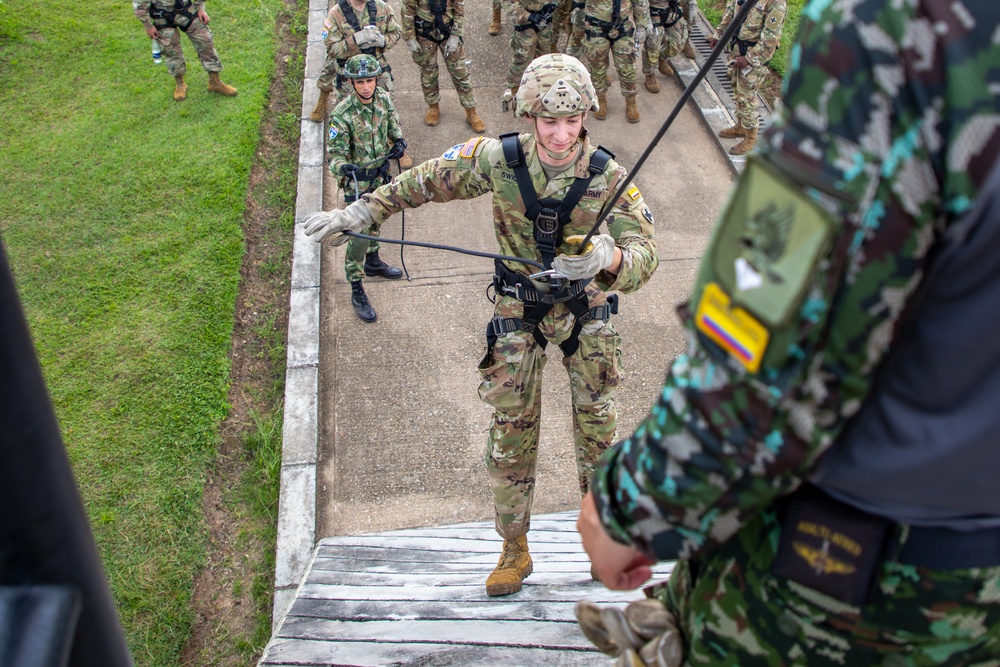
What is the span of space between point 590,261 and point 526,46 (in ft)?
20.1

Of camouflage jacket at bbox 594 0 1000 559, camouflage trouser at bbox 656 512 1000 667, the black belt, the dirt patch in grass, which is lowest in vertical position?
the dirt patch in grass

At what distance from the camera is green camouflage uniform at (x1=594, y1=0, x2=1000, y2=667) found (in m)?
1.03

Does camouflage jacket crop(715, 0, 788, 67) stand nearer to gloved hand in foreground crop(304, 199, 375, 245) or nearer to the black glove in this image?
the black glove

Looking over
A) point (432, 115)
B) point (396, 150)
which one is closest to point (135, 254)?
point (396, 150)

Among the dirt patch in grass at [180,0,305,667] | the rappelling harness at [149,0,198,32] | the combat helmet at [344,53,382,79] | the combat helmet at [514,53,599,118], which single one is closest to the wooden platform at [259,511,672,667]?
the dirt patch in grass at [180,0,305,667]

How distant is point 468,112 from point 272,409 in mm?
4230

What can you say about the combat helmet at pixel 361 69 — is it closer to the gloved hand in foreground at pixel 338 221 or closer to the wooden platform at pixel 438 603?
the gloved hand in foreground at pixel 338 221

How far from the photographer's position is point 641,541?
1.44m

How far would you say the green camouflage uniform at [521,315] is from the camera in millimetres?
3611

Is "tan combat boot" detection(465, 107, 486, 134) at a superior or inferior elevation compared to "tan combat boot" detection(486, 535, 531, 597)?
superior

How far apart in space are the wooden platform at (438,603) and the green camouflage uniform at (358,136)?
2278 mm

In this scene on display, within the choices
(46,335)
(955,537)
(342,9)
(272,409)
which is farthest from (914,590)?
(342,9)

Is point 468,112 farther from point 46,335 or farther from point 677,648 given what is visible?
point 677,648

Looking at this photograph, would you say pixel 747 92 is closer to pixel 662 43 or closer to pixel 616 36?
pixel 616 36
